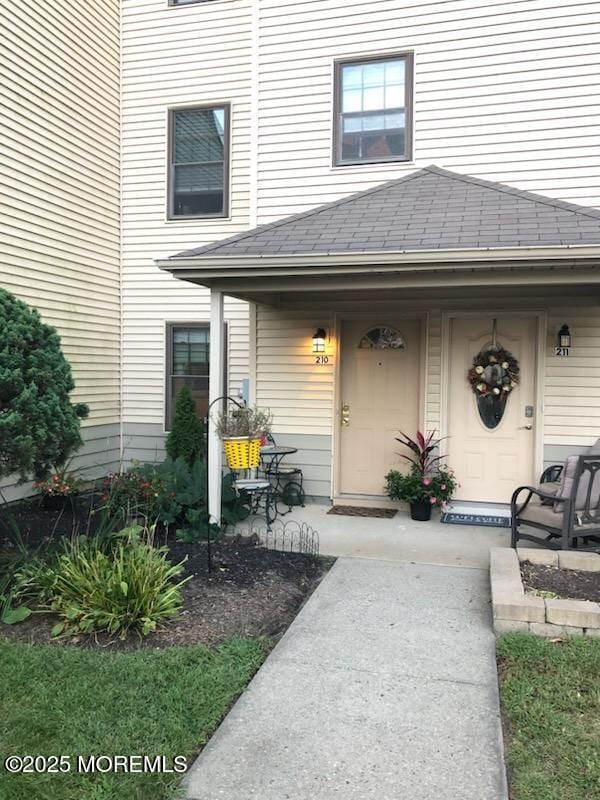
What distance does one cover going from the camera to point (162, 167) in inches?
338

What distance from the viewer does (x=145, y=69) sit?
28.1 ft

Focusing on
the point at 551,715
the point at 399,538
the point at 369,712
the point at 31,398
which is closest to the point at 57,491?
the point at 31,398

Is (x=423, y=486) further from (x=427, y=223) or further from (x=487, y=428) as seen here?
(x=427, y=223)

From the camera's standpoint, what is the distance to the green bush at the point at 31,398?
14.5 feet

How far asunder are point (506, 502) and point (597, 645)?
3409mm

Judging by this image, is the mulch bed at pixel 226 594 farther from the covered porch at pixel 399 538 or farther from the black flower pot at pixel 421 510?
the black flower pot at pixel 421 510

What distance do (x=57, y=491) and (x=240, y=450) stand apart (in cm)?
289

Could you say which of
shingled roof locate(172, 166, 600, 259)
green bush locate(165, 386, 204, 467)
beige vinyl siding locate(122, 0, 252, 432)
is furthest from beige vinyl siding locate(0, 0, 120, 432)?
shingled roof locate(172, 166, 600, 259)

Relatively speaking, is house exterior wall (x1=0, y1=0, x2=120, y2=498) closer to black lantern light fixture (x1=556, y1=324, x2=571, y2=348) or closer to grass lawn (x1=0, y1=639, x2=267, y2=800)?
grass lawn (x1=0, y1=639, x2=267, y2=800)

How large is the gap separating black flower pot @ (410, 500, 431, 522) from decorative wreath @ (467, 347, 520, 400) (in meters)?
1.38

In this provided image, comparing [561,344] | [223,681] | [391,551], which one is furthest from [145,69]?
[223,681]

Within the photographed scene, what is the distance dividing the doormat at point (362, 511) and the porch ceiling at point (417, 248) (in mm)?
2651

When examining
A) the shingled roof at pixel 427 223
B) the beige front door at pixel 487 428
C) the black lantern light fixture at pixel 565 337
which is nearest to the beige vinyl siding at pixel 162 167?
the shingled roof at pixel 427 223

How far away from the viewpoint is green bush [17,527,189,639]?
12.2ft
